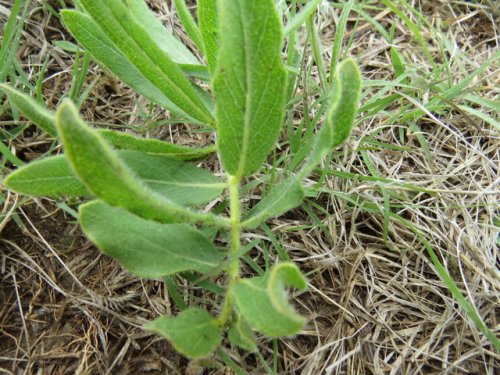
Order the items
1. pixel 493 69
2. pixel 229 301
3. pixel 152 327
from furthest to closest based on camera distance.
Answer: pixel 493 69
pixel 229 301
pixel 152 327

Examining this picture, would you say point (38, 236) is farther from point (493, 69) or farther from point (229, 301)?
point (493, 69)

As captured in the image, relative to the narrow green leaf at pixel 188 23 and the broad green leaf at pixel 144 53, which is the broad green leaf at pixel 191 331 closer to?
the broad green leaf at pixel 144 53

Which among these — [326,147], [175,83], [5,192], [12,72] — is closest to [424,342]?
[326,147]

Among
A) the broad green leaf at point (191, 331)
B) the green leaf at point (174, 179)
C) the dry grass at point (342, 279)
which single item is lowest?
the dry grass at point (342, 279)

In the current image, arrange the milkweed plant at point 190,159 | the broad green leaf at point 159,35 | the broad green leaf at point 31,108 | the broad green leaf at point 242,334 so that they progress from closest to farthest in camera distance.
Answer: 1. the milkweed plant at point 190,159
2. the broad green leaf at point 242,334
3. the broad green leaf at point 31,108
4. the broad green leaf at point 159,35

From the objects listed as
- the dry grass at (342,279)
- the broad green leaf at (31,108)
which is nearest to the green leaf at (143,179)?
the broad green leaf at (31,108)

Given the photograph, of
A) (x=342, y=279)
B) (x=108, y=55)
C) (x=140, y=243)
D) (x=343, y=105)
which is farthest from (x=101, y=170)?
(x=342, y=279)

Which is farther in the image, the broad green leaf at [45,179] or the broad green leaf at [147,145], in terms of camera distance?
the broad green leaf at [147,145]
